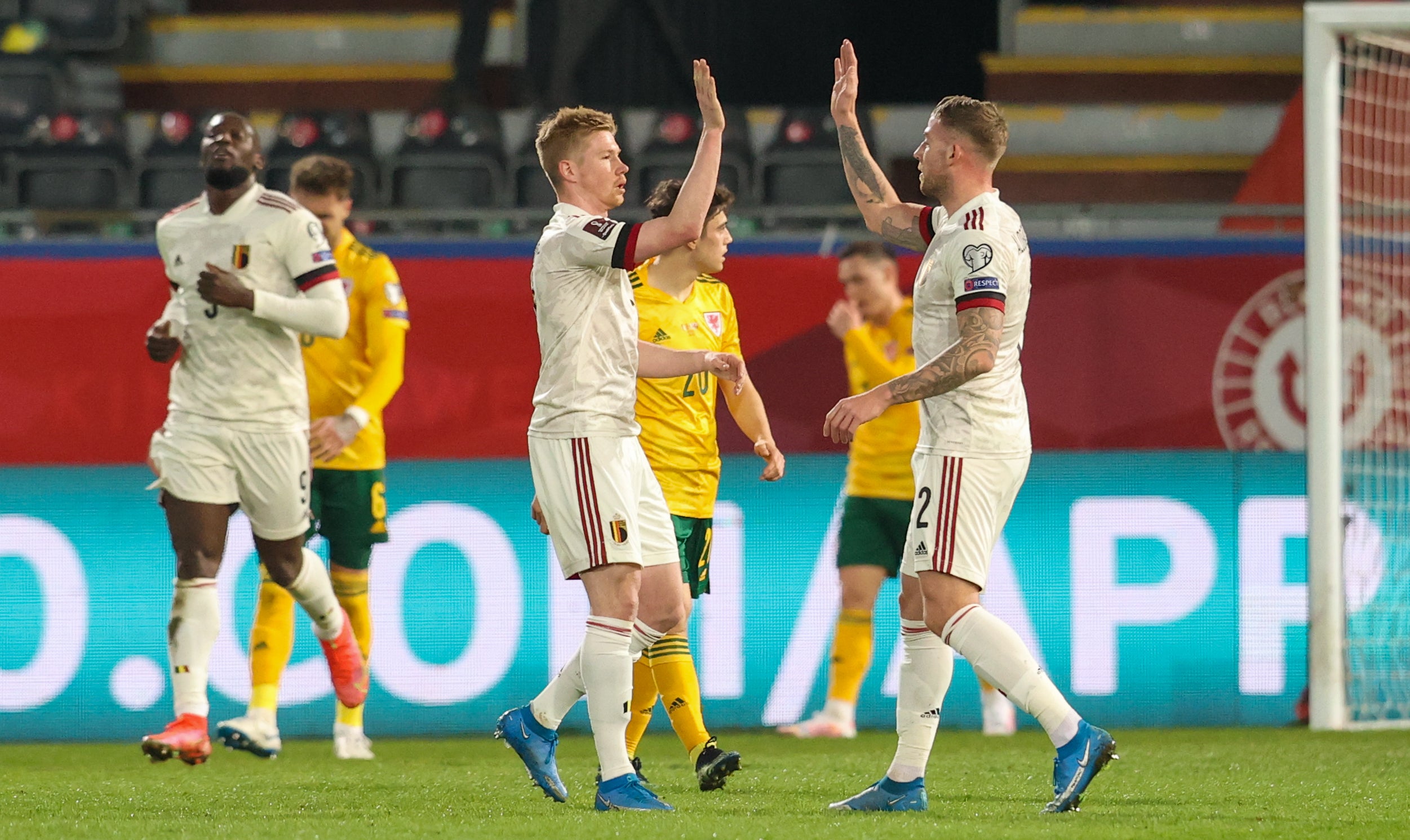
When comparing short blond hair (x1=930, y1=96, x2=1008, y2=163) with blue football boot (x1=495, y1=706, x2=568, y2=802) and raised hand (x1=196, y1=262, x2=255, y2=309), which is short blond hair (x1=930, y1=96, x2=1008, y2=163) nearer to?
blue football boot (x1=495, y1=706, x2=568, y2=802)

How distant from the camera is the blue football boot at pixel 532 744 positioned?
505 cm

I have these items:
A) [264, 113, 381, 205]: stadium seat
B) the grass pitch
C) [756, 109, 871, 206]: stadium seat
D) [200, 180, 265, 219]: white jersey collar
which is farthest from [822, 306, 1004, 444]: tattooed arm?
[264, 113, 381, 205]: stadium seat

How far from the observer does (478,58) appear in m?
13.5

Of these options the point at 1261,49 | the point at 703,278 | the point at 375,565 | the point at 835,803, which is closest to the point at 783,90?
the point at 1261,49

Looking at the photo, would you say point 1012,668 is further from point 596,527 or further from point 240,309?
point 240,309

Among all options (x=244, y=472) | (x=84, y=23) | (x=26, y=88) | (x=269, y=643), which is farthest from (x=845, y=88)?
(x=84, y=23)

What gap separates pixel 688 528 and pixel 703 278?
0.85 m

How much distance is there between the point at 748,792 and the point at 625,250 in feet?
5.92

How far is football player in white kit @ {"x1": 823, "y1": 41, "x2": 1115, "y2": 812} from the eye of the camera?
4.57 meters

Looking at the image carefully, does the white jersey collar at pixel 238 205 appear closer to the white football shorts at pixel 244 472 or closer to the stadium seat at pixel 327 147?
the white football shorts at pixel 244 472

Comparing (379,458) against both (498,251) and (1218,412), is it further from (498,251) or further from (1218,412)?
(1218,412)

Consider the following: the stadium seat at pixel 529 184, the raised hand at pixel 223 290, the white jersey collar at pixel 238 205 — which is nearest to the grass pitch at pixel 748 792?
the raised hand at pixel 223 290

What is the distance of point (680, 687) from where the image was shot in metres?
5.40

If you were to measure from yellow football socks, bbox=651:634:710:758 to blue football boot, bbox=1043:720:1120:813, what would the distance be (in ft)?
3.88
